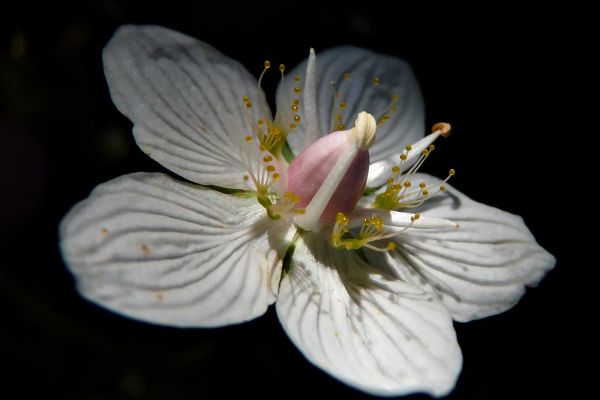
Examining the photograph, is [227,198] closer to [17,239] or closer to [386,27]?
[17,239]

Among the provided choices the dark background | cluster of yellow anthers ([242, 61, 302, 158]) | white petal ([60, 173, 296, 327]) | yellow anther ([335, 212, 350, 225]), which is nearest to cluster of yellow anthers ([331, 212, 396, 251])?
yellow anther ([335, 212, 350, 225])

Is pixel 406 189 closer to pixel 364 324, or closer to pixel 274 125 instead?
pixel 274 125

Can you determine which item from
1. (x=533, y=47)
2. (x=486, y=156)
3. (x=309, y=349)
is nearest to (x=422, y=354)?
(x=309, y=349)

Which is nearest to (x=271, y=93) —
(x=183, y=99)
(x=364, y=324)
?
(x=183, y=99)

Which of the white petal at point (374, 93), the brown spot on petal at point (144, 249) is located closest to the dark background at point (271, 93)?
the white petal at point (374, 93)

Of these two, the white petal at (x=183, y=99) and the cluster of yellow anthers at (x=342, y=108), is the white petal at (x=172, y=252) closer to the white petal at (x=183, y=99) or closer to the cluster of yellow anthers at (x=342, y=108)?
the white petal at (x=183, y=99)

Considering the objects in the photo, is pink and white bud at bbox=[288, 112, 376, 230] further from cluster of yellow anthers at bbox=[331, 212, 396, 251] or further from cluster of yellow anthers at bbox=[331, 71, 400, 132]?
cluster of yellow anthers at bbox=[331, 71, 400, 132]
